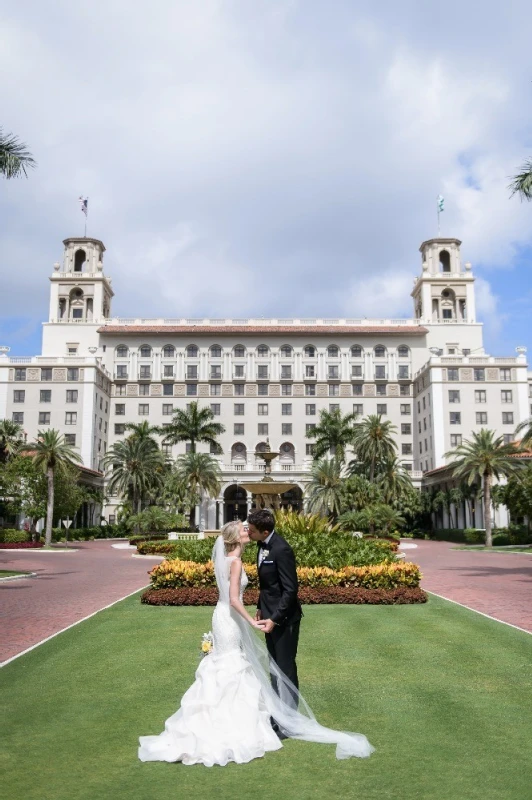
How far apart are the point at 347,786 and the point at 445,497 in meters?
70.7

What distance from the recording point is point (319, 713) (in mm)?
8055

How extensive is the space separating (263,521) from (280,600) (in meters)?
0.76

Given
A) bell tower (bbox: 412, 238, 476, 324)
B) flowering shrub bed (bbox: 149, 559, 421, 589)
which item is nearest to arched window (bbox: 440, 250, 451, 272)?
bell tower (bbox: 412, 238, 476, 324)

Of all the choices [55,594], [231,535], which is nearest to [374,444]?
[55,594]

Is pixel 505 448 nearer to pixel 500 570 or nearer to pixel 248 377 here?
pixel 500 570

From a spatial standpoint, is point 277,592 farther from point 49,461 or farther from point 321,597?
point 49,461

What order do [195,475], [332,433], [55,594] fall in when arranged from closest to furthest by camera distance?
[55,594], [195,475], [332,433]

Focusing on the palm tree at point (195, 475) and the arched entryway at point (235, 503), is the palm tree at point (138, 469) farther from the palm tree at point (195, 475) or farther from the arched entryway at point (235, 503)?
the arched entryway at point (235, 503)

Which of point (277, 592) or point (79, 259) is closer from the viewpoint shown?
point (277, 592)

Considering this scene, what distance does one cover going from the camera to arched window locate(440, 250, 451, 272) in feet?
333

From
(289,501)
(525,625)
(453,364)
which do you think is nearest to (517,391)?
(453,364)

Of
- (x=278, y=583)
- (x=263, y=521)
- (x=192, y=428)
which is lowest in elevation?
(x=278, y=583)

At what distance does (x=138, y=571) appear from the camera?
3016 centimetres

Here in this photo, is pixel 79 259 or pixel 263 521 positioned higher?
pixel 79 259
